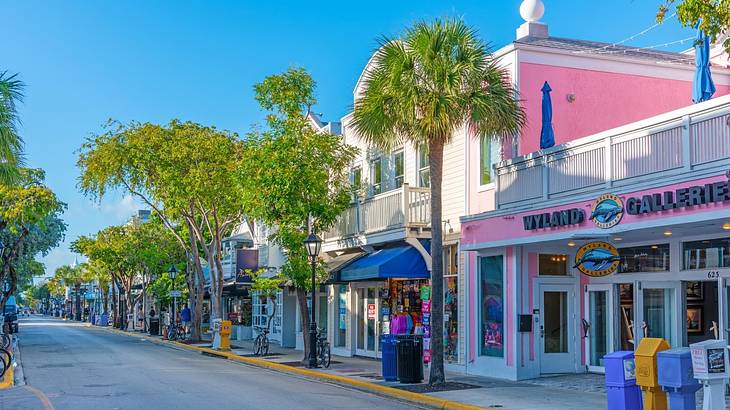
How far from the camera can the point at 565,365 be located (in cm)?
1919

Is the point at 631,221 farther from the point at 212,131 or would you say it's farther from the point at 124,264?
the point at 124,264

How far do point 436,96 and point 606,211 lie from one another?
4015mm

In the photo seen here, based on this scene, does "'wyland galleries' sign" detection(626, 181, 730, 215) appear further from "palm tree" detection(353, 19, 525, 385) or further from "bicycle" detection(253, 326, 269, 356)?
"bicycle" detection(253, 326, 269, 356)

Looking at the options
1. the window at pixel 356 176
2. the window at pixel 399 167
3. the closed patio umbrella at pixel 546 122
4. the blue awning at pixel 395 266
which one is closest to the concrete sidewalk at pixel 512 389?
the blue awning at pixel 395 266

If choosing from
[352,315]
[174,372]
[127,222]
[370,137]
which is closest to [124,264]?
[127,222]

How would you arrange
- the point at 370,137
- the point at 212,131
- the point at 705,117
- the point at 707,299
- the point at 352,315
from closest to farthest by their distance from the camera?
the point at 705,117 → the point at 707,299 → the point at 370,137 → the point at 352,315 → the point at 212,131

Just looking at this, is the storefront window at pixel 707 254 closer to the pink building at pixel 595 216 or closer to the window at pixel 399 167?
the pink building at pixel 595 216

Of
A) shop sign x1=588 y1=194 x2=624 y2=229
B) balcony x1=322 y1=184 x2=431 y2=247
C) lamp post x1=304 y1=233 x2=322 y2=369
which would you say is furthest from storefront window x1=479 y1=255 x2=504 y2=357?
lamp post x1=304 y1=233 x2=322 y2=369

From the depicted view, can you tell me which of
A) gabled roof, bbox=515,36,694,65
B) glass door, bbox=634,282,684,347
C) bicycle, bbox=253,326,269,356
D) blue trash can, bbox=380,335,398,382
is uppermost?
gabled roof, bbox=515,36,694,65

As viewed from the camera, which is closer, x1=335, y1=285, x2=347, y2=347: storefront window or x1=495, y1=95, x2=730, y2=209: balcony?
x1=495, y1=95, x2=730, y2=209: balcony

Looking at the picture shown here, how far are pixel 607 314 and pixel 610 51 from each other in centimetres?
687

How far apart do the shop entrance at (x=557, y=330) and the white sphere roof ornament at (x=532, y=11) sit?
7.04 metres

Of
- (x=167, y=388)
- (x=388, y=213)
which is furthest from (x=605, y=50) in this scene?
(x=167, y=388)

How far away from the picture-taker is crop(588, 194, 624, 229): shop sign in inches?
590
